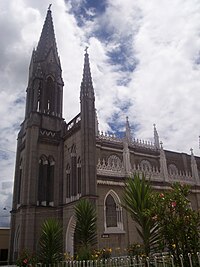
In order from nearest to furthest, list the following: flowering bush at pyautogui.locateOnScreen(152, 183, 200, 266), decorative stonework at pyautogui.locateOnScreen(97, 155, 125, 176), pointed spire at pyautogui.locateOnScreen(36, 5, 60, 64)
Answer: flowering bush at pyautogui.locateOnScreen(152, 183, 200, 266)
decorative stonework at pyautogui.locateOnScreen(97, 155, 125, 176)
pointed spire at pyautogui.locateOnScreen(36, 5, 60, 64)

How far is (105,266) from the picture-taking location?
1112cm

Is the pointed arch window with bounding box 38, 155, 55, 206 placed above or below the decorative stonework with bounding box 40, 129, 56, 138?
below

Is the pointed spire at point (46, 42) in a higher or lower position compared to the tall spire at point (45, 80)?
higher

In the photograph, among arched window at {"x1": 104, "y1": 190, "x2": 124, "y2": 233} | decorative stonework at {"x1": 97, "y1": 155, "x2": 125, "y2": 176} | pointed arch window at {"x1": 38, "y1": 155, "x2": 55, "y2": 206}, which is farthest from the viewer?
pointed arch window at {"x1": 38, "y1": 155, "x2": 55, "y2": 206}

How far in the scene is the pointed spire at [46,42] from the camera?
33.9 meters

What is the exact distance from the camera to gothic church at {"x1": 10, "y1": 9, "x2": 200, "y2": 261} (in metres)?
23.8

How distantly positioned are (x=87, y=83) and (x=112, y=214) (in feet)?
40.1

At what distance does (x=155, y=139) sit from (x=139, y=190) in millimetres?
24835

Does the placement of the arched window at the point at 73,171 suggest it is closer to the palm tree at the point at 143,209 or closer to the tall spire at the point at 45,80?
the tall spire at the point at 45,80

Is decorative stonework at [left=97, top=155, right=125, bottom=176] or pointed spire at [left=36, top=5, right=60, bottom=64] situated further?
pointed spire at [left=36, top=5, right=60, bottom=64]

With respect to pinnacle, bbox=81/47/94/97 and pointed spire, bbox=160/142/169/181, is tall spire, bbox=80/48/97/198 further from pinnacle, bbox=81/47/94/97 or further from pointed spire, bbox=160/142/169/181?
pointed spire, bbox=160/142/169/181

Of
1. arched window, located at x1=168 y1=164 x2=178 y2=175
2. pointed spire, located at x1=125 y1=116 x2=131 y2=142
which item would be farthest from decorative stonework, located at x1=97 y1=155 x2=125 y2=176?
arched window, located at x1=168 y1=164 x2=178 y2=175

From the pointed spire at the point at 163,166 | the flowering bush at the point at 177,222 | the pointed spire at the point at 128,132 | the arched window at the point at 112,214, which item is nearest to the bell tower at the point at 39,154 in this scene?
the arched window at the point at 112,214

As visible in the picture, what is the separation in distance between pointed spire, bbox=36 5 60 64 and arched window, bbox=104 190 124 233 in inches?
722
